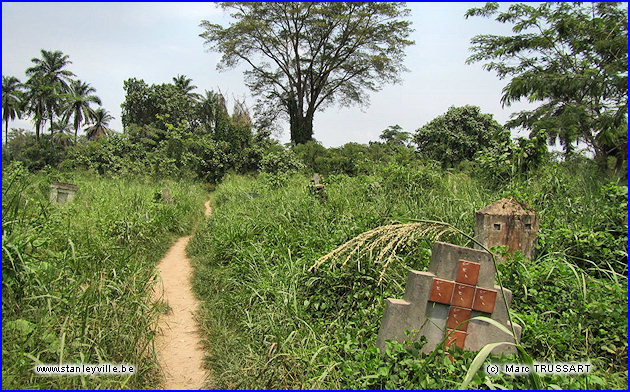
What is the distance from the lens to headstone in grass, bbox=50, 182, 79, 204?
7127 millimetres

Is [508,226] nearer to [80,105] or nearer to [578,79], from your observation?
[578,79]

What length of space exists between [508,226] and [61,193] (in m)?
7.94

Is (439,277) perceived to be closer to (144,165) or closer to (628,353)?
(628,353)

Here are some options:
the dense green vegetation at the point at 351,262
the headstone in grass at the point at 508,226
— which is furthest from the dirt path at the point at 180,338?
the headstone in grass at the point at 508,226

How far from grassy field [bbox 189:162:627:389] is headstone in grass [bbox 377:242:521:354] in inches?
5.3

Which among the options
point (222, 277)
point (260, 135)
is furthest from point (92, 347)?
point (260, 135)

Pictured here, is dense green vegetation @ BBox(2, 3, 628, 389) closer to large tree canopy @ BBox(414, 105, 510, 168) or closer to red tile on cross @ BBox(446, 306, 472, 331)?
red tile on cross @ BBox(446, 306, 472, 331)

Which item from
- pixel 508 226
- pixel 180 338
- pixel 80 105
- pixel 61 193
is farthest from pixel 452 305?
pixel 80 105

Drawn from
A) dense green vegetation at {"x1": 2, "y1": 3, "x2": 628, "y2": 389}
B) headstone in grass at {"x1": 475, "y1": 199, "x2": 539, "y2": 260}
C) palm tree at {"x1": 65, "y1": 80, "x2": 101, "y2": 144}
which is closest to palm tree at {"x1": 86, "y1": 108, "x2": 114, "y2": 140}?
palm tree at {"x1": 65, "y1": 80, "x2": 101, "y2": 144}

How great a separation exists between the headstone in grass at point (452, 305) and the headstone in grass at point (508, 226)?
82 centimetres

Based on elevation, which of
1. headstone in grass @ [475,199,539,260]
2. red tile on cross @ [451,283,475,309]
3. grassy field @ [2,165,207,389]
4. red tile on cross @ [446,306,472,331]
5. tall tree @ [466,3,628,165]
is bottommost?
grassy field @ [2,165,207,389]

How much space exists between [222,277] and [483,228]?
3.12 meters

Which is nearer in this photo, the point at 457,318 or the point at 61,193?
the point at 457,318

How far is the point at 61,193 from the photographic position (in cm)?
732
